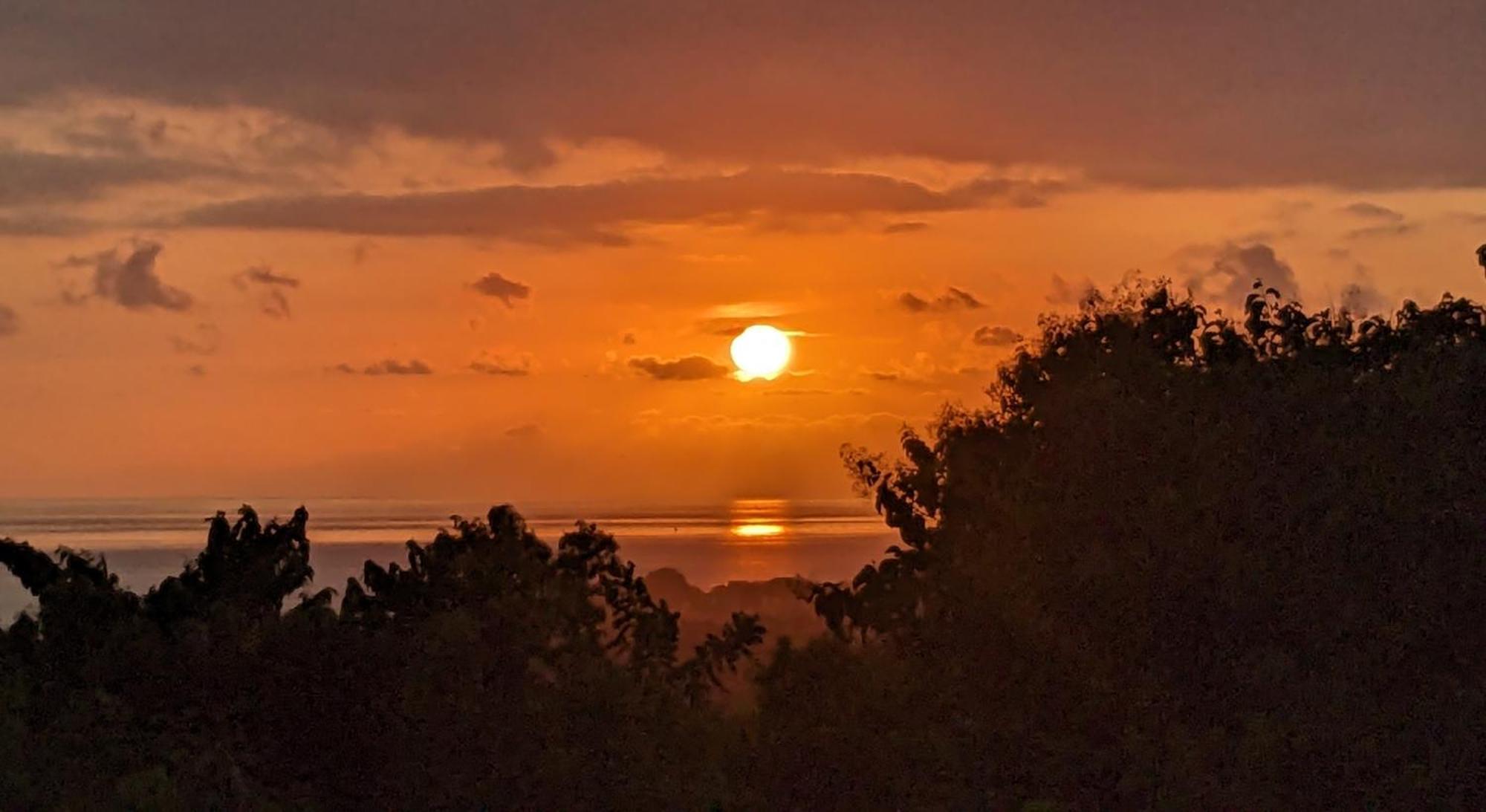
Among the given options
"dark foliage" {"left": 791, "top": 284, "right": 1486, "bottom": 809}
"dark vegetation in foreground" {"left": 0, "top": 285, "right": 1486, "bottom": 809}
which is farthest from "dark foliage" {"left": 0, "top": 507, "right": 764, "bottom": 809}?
"dark foliage" {"left": 791, "top": 284, "right": 1486, "bottom": 809}

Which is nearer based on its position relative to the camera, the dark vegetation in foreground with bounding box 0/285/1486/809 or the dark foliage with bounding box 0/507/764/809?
the dark vegetation in foreground with bounding box 0/285/1486/809

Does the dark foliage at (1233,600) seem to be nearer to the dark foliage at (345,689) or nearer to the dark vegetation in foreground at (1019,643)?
the dark vegetation in foreground at (1019,643)

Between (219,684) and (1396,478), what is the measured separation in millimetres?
23498

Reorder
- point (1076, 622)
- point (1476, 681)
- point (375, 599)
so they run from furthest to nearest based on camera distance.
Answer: point (375, 599), point (1076, 622), point (1476, 681)

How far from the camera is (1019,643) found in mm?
34625

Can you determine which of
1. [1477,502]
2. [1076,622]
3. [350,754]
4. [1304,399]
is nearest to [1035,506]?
[1076,622]

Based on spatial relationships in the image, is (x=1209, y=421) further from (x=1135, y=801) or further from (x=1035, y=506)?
(x=1135, y=801)

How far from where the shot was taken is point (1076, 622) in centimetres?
3359

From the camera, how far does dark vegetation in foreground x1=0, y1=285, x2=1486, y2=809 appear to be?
31750mm

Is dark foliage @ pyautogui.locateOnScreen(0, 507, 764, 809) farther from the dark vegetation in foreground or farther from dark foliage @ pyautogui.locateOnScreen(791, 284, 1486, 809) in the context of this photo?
dark foliage @ pyautogui.locateOnScreen(791, 284, 1486, 809)

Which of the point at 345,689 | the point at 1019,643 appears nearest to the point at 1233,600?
the point at 1019,643

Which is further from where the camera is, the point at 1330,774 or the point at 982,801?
the point at 982,801

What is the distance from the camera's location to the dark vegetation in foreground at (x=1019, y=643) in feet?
104

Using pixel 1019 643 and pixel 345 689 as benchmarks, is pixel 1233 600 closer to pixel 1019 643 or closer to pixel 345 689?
pixel 1019 643
